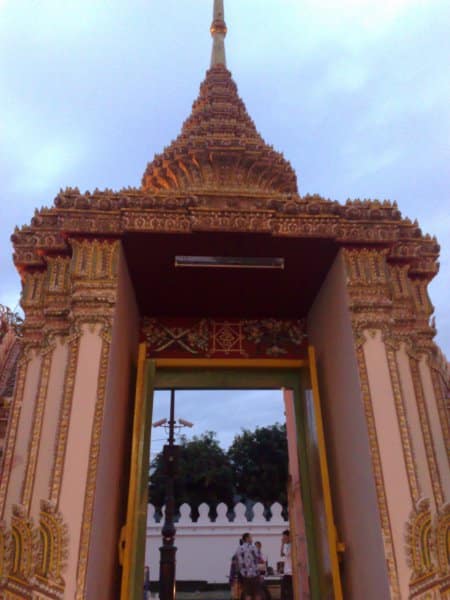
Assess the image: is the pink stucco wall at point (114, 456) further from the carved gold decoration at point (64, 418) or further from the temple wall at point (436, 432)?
the temple wall at point (436, 432)

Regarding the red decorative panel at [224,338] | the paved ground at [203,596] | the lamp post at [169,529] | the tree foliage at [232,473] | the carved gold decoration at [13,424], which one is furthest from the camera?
the tree foliage at [232,473]

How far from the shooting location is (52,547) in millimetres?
4242

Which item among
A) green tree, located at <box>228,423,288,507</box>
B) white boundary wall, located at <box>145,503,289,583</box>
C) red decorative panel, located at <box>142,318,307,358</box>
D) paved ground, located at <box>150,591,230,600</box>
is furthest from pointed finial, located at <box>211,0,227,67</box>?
green tree, located at <box>228,423,288,507</box>

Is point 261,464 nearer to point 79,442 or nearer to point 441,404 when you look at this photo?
point 441,404

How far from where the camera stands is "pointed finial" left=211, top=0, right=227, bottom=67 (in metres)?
10.2

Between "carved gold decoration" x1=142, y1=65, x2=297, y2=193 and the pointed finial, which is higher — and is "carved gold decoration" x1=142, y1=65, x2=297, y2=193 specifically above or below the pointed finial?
below

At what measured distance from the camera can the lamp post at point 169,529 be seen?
1227 centimetres

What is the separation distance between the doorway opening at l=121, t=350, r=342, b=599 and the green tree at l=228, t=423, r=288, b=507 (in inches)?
928

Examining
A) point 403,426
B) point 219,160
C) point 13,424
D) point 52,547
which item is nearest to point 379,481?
point 403,426

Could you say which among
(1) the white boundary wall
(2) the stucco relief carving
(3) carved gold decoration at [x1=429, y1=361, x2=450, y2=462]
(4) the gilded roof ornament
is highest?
(4) the gilded roof ornament

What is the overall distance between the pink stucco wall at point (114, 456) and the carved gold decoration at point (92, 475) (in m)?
0.06

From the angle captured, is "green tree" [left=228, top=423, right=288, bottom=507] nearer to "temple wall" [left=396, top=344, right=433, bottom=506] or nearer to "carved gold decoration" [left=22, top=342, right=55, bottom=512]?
"temple wall" [left=396, top=344, right=433, bottom=506]

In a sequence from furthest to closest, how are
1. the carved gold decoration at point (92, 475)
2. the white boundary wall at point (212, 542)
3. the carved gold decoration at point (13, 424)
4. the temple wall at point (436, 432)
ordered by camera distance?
the white boundary wall at point (212, 542) → the temple wall at point (436, 432) → the carved gold decoration at point (13, 424) → the carved gold decoration at point (92, 475)

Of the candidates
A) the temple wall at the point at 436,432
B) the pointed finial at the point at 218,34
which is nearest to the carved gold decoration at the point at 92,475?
the temple wall at the point at 436,432
